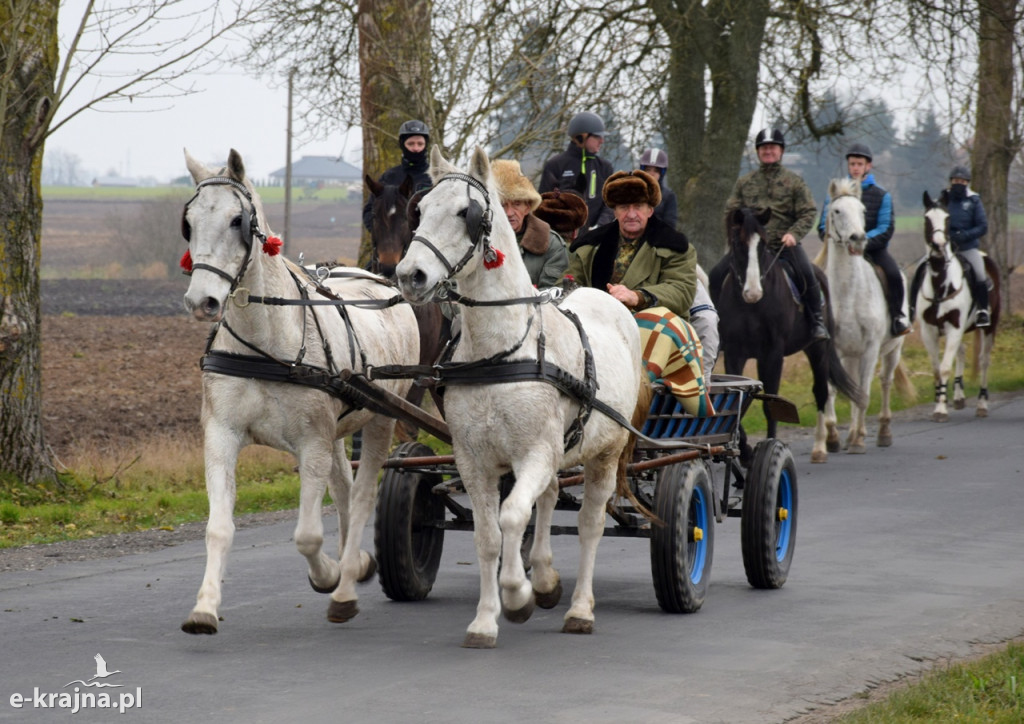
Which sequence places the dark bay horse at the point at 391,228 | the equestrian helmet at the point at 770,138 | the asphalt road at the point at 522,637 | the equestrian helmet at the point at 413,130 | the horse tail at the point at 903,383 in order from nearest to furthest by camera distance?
the asphalt road at the point at 522,637 → the dark bay horse at the point at 391,228 → the equestrian helmet at the point at 413,130 → the equestrian helmet at the point at 770,138 → the horse tail at the point at 903,383

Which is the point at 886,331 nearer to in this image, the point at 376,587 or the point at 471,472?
the point at 376,587

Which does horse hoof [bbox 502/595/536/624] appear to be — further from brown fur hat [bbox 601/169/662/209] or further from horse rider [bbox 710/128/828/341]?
horse rider [bbox 710/128/828/341]

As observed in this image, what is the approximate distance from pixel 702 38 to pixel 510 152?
7406 millimetres

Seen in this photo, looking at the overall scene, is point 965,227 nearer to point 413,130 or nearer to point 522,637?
point 413,130

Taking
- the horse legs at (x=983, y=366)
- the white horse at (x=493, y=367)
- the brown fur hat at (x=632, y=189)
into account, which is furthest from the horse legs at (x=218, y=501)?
the horse legs at (x=983, y=366)

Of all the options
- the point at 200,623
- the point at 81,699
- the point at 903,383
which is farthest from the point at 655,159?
the point at 903,383

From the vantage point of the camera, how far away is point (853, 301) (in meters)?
15.3

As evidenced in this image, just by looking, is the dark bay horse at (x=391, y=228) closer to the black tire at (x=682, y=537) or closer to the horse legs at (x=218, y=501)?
the black tire at (x=682, y=537)

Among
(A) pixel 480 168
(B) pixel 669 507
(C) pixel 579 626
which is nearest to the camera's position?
(A) pixel 480 168

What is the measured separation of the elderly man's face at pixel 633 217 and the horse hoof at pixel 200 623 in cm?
329

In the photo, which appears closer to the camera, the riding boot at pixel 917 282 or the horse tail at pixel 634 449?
the horse tail at pixel 634 449

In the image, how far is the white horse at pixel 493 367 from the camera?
6.09 meters

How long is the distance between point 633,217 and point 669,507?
182cm

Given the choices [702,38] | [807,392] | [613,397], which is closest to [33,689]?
[613,397]
